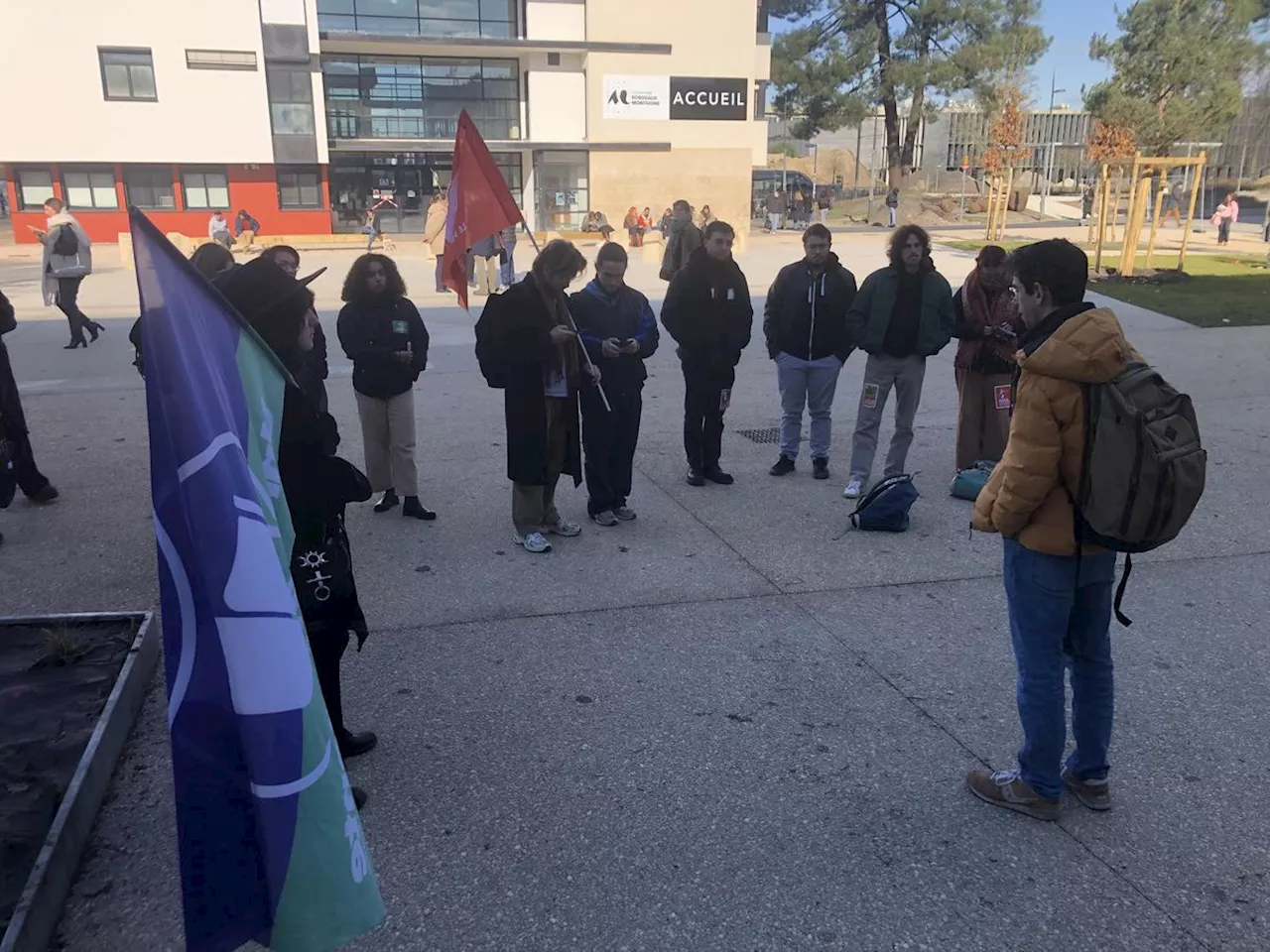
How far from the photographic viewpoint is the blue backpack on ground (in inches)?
236

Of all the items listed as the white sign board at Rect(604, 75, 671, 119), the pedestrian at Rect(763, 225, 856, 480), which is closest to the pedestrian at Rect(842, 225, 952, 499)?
the pedestrian at Rect(763, 225, 856, 480)

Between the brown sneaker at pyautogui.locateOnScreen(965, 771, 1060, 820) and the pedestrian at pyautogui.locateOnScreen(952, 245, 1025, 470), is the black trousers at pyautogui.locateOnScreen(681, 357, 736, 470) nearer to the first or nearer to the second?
the pedestrian at pyautogui.locateOnScreen(952, 245, 1025, 470)

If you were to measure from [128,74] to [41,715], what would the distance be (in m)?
35.9

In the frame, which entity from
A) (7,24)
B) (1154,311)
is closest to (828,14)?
(7,24)

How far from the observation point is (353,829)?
2.13 m

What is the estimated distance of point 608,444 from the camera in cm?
611

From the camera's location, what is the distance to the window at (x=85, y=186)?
3409 cm

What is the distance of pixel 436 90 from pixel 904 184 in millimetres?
23122

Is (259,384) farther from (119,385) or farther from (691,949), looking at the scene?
(119,385)

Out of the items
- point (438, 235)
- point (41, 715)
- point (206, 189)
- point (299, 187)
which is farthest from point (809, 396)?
point (206, 189)

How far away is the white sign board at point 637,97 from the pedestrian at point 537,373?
35545 mm

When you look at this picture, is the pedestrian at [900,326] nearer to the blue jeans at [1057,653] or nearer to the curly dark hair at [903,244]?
the curly dark hair at [903,244]

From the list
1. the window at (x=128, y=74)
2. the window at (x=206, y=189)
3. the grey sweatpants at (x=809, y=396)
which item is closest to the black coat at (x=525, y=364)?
the grey sweatpants at (x=809, y=396)

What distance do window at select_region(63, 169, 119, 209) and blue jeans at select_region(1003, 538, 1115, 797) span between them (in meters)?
38.2
